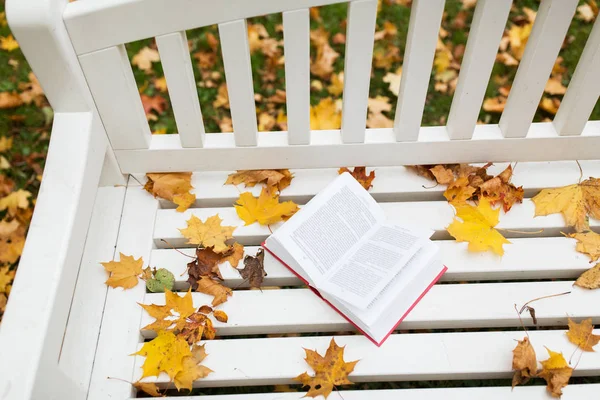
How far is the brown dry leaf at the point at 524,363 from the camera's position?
1.35 m

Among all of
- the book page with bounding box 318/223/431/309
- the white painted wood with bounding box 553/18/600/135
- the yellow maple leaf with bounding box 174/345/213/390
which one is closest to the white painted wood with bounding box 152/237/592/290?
the book page with bounding box 318/223/431/309

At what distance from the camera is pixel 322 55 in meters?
2.39

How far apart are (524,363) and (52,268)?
1.11 meters

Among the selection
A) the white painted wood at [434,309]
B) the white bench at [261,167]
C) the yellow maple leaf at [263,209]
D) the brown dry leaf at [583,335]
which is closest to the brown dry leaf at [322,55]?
the white bench at [261,167]

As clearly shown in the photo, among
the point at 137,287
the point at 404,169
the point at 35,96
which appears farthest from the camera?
the point at 35,96

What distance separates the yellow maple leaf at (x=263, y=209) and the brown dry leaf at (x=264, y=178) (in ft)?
0.15

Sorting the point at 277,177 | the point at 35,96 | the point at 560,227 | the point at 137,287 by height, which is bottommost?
the point at 137,287

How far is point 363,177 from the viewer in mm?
1665

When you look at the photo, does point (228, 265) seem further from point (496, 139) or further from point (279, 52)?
point (279, 52)

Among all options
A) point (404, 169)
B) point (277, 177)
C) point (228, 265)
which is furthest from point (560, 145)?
point (228, 265)

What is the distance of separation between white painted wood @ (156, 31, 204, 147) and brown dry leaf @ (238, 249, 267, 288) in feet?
1.19

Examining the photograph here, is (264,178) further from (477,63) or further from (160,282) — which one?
(477,63)

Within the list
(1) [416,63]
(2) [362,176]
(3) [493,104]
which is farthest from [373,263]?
(3) [493,104]

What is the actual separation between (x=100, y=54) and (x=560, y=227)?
129 cm
